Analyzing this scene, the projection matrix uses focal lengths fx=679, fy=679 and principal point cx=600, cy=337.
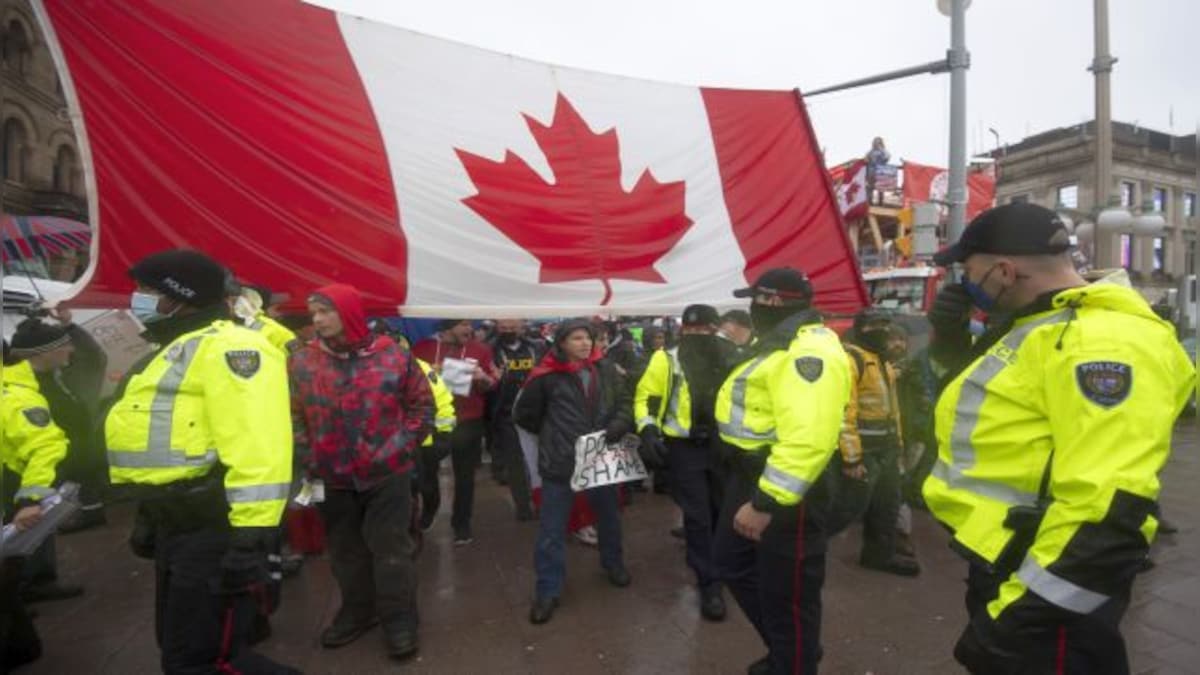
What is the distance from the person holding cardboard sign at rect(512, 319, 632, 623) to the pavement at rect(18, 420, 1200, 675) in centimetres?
21

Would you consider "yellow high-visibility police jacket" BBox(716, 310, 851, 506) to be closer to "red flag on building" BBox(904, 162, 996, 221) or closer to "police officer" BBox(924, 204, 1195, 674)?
"police officer" BBox(924, 204, 1195, 674)

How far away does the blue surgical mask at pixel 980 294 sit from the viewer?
2.06 meters

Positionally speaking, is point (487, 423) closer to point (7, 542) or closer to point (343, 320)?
point (343, 320)

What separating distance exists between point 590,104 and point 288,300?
7.33 feet

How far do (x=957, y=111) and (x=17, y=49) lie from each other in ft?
76.7

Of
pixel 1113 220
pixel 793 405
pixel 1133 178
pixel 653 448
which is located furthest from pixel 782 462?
pixel 1133 178

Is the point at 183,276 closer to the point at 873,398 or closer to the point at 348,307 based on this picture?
the point at 348,307

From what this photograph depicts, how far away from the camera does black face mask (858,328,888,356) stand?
15.5 ft

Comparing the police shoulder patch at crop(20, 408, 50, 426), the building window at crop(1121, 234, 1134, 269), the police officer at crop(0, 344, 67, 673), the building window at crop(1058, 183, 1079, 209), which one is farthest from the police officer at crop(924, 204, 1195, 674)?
the building window at crop(1058, 183, 1079, 209)

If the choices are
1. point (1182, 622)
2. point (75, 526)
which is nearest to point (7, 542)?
point (75, 526)

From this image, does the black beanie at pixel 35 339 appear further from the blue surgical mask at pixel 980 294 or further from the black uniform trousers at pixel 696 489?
the blue surgical mask at pixel 980 294


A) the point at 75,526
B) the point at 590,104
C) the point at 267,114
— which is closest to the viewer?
the point at 267,114

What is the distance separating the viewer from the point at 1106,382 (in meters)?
1.63

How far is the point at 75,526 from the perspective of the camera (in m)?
5.97
